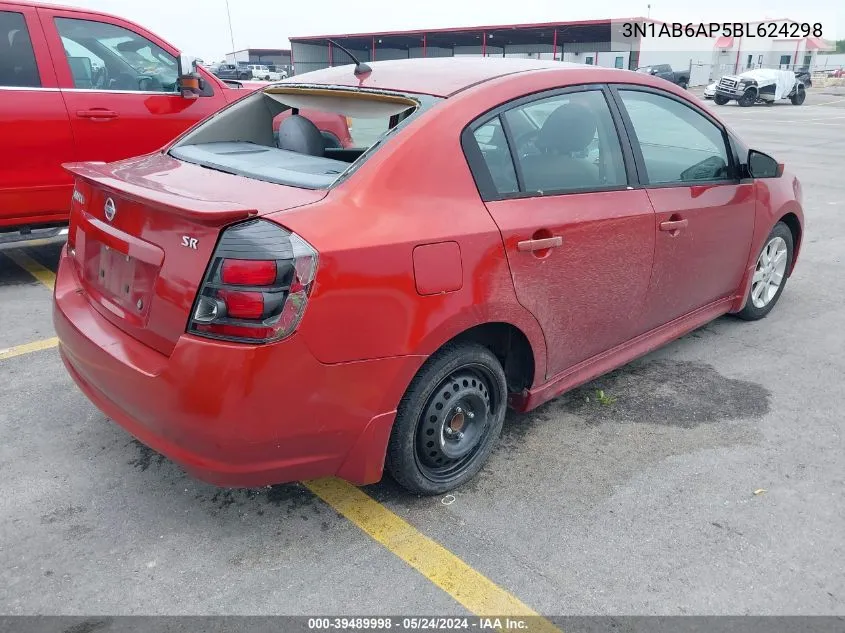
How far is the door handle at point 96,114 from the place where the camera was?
17.2 ft

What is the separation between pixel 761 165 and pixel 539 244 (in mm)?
2110

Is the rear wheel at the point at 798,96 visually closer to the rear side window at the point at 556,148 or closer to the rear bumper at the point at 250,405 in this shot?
the rear side window at the point at 556,148

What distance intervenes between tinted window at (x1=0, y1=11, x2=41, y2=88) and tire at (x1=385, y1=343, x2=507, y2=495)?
4.16 metres

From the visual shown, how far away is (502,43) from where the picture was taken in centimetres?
4638

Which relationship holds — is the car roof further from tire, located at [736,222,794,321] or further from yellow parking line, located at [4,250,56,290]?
yellow parking line, located at [4,250,56,290]

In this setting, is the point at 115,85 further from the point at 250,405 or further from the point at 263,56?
the point at 263,56

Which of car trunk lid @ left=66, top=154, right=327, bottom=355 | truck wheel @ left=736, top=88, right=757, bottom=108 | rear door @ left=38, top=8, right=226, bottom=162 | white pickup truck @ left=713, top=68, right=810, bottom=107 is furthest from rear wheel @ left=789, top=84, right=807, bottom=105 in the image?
car trunk lid @ left=66, top=154, right=327, bottom=355

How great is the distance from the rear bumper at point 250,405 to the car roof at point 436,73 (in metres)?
1.20

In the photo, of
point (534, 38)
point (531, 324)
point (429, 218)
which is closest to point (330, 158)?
point (429, 218)

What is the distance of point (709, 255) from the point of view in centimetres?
381

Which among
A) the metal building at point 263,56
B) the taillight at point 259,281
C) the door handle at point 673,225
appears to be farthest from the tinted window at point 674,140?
the metal building at point 263,56

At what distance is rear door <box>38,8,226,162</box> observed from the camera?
5195 mm

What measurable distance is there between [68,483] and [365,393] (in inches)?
55.8

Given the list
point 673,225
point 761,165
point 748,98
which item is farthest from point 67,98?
point 748,98
